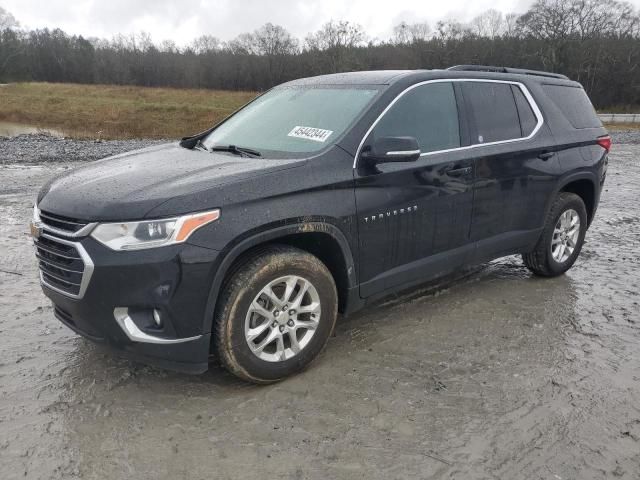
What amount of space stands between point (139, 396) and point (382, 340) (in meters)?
1.67

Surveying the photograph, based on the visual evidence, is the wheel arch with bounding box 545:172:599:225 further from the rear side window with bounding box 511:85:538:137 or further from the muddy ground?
the muddy ground

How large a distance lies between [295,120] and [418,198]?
1053mm

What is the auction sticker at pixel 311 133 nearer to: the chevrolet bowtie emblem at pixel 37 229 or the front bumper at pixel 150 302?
the front bumper at pixel 150 302

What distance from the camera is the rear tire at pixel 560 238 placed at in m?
4.79

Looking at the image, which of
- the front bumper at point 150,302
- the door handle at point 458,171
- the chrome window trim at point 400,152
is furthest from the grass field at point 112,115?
the front bumper at point 150,302

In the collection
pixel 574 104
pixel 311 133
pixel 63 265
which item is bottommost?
pixel 63 265

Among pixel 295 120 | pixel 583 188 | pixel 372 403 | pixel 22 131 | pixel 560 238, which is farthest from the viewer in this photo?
pixel 22 131

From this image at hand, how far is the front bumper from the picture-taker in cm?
265

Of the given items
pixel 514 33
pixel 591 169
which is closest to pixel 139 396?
pixel 591 169

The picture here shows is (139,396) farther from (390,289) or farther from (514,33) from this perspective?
(514,33)

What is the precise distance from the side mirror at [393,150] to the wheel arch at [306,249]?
54cm

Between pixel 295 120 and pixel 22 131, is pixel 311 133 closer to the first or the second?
pixel 295 120

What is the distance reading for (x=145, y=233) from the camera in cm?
267

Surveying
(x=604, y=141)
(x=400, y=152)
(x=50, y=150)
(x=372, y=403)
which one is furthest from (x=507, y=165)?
(x=50, y=150)
